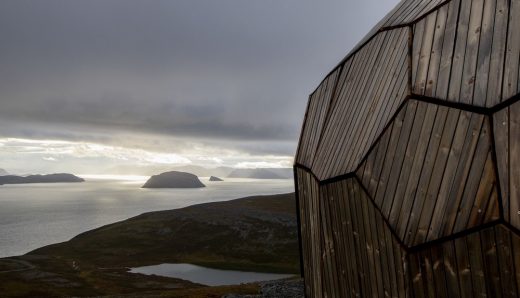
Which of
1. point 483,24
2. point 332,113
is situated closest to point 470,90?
point 483,24

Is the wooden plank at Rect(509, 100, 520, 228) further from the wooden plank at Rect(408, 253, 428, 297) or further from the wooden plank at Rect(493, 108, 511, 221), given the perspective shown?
the wooden plank at Rect(408, 253, 428, 297)

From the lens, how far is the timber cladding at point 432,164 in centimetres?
620

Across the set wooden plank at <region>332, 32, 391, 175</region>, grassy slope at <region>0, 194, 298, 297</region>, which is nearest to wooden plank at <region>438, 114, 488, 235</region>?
wooden plank at <region>332, 32, 391, 175</region>

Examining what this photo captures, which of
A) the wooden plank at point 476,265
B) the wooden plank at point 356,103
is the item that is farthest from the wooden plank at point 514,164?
the wooden plank at point 356,103

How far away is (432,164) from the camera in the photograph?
711 centimetres

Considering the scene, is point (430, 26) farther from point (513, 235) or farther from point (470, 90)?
point (513, 235)

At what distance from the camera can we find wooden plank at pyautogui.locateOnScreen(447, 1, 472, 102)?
23.4 ft

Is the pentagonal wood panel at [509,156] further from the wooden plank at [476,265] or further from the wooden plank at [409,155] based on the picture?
the wooden plank at [409,155]

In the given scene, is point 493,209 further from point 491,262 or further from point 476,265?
point 476,265

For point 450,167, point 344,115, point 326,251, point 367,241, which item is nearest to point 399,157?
point 450,167

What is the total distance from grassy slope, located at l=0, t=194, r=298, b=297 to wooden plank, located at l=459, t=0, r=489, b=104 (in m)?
37.2

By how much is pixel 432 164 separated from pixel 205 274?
71766mm

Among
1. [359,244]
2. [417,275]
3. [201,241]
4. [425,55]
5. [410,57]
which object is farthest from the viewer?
[201,241]

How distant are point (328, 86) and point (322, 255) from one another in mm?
6041
